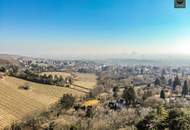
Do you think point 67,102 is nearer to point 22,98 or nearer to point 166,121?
point 22,98

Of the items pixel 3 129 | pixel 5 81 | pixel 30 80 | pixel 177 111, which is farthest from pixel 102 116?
pixel 30 80

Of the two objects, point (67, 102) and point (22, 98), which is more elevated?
point (67, 102)

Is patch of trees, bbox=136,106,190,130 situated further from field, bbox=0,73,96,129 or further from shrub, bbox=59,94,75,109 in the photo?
field, bbox=0,73,96,129

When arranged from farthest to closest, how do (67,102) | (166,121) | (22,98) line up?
(22,98)
(67,102)
(166,121)

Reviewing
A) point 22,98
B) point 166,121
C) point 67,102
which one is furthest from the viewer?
point 22,98

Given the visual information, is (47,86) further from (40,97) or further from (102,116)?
(102,116)

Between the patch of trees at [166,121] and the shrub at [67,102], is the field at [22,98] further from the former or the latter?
the patch of trees at [166,121]

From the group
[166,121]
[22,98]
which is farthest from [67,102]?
[166,121]

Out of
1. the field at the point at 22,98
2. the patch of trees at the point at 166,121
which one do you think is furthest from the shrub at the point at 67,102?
the patch of trees at the point at 166,121

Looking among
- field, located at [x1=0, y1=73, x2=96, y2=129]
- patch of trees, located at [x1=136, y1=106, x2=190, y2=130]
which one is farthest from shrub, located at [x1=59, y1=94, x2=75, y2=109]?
patch of trees, located at [x1=136, y1=106, x2=190, y2=130]
